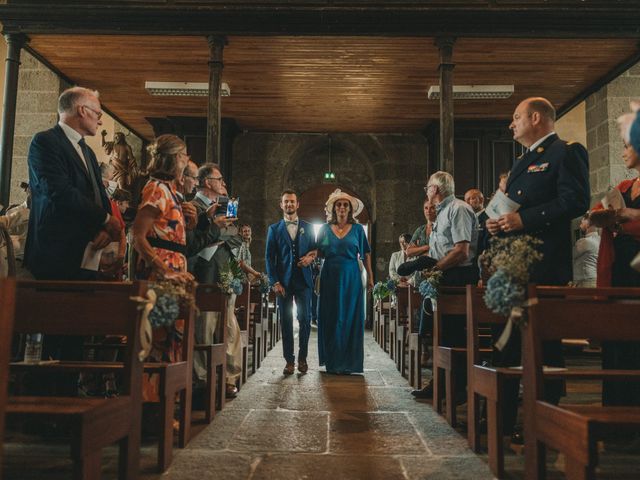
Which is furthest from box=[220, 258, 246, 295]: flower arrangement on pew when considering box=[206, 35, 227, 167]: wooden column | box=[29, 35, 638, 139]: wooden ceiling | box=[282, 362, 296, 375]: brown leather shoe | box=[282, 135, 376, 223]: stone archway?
box=[282, 135, 376, 223]: stone archway

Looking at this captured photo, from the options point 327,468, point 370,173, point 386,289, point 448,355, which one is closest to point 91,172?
point 327,468

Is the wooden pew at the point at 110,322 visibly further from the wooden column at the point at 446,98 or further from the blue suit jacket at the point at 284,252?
the wooden column at the point at 446,98

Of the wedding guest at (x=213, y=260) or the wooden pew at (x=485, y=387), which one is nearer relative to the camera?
the wooden pew at (x=485, y=387)

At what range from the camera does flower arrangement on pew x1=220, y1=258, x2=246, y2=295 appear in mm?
3874

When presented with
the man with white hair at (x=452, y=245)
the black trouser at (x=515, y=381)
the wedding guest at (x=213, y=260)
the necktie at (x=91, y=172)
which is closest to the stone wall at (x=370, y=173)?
the wedding guest at (x=213, y=260)

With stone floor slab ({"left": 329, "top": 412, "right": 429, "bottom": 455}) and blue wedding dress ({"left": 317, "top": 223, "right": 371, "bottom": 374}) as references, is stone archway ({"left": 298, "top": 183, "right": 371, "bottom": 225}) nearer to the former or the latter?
blue wedding dress ({"left": 317, "top": 223, "right": 371, "bottom": 374})

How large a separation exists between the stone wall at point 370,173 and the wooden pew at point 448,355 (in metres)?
8.07

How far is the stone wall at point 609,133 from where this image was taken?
8414 mm

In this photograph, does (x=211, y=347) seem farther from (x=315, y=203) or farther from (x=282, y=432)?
(x=315, y=203)

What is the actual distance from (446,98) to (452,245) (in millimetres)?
3462

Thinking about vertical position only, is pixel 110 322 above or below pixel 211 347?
above

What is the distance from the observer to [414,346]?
458 cm

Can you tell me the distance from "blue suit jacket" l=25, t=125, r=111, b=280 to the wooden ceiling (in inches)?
189

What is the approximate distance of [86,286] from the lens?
7.45ft
